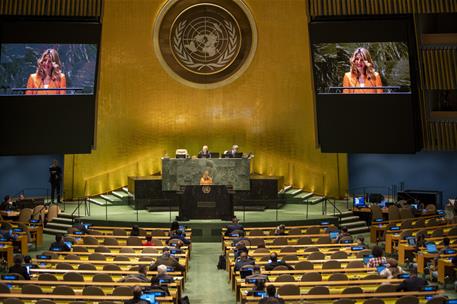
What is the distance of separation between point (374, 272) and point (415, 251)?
151 inches

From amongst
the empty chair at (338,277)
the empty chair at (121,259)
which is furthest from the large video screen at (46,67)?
the empty chair at (338,277)

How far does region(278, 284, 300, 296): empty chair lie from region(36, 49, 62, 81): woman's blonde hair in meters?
12.7

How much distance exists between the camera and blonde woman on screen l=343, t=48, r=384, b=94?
22.3 meters

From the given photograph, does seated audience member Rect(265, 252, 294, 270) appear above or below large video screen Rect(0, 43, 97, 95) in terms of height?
below

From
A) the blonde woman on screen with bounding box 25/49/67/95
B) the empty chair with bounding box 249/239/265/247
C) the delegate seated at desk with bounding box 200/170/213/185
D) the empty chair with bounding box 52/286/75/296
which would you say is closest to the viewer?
the empty chair with bounding box 52/286/75/296

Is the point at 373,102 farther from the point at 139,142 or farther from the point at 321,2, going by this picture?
the point at 139,142

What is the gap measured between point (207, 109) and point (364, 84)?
7975mm

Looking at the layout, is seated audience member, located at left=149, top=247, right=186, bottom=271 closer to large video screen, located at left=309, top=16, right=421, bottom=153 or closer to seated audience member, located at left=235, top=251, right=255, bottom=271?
seated audience member, located at left=235, top=251, right=255, bottom=271

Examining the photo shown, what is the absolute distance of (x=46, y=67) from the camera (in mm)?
22844

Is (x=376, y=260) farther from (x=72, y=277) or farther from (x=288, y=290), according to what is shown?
(x=72, y=277)

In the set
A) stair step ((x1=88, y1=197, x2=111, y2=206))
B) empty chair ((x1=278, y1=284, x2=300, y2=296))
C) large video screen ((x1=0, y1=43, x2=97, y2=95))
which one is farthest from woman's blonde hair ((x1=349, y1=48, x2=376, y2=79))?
empty chair ((x1=278, y1=284, x2=300, y2=296))

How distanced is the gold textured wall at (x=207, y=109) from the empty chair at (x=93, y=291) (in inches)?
585

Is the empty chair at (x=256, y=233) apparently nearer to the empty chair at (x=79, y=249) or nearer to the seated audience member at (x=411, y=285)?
the empty chair at (x=79, y=249)

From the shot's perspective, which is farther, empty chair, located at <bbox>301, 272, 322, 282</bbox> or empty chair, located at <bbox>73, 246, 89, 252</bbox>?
empty chair, located at <bbox>73, 246, 89, 252</bbox>
